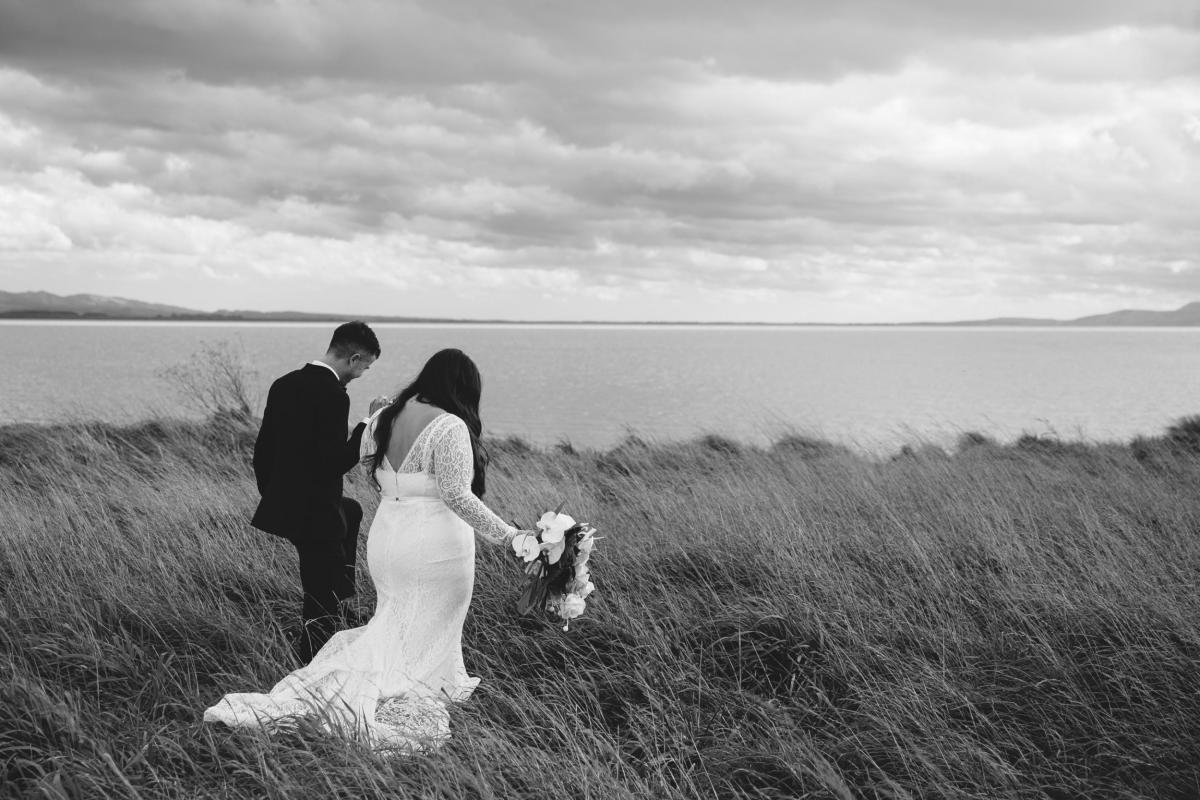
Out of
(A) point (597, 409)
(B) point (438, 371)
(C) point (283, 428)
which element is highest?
(B) point (438, 371)

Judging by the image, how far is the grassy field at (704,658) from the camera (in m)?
3.48

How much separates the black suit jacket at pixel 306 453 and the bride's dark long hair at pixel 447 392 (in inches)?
20.2

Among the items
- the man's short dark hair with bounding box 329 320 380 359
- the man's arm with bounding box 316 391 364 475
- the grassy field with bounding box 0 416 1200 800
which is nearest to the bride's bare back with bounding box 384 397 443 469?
the man's arm with bounding box 316 391 364 475

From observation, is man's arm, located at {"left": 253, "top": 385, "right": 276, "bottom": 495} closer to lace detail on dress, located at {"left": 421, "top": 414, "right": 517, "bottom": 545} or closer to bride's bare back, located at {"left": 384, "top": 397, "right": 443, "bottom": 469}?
bride's bare back, located at {"left": 384, "top": 397, "right": 443, "bottom": 469}

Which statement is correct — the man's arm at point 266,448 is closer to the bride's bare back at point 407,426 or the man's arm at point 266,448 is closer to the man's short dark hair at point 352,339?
the man's short dark hair at point 352,339

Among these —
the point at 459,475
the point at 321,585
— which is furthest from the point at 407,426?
the point at 321,585

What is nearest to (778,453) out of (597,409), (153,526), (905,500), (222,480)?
(905,500)

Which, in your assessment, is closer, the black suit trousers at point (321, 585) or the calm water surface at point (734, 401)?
the black suit trousers at point (321, 585)

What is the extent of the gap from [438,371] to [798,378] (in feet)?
223

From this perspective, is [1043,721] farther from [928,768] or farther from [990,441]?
[990,441]

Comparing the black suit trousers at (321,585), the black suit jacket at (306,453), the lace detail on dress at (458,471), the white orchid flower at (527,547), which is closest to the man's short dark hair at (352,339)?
the black suit jacket at (306,453)

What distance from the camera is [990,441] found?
18766 millimetres

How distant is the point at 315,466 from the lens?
495 centimetres

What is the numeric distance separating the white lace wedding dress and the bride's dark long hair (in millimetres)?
89
